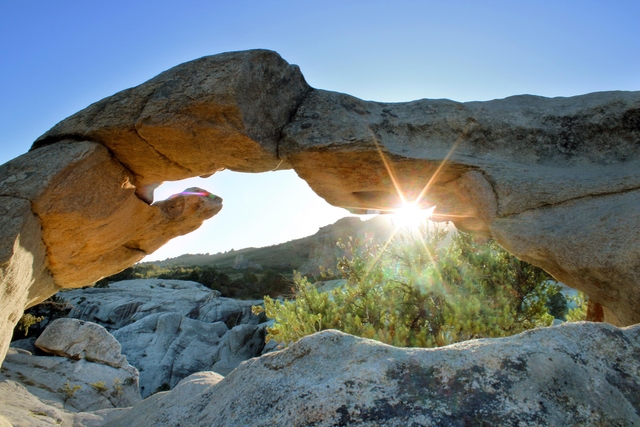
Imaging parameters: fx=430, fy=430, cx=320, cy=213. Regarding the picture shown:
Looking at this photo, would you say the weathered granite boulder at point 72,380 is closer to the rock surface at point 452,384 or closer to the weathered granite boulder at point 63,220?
the weathered granite boulder at point 63,220

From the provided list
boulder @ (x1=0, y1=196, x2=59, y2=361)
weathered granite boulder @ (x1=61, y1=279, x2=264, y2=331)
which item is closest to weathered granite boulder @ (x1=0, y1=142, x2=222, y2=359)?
boulder @ (x1=0, y1=196, x2=59, y2=361)

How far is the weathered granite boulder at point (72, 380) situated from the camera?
1229cm

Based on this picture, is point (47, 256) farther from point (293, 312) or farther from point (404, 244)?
point (404, 244)

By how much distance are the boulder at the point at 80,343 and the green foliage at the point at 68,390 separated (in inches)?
93.8

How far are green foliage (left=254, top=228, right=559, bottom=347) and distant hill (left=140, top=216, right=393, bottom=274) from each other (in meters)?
35.7

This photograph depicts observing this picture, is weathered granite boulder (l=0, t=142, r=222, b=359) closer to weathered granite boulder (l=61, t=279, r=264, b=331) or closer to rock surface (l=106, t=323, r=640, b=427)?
rock surface (l=106, t=323, r=640, b=427)

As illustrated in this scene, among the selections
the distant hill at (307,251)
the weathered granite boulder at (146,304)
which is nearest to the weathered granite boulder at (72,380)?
the weathered granite boulder at (146,304)

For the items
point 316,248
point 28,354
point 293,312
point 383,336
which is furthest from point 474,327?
point 316,248

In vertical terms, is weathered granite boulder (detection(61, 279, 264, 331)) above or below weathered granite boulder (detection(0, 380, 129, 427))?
below

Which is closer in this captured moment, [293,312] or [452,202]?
[452,202]

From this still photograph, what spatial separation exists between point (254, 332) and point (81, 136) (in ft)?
57.5

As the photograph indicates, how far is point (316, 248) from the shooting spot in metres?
57.2

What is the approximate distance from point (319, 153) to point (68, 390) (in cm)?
1113

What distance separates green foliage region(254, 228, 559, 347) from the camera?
29.3 feet
